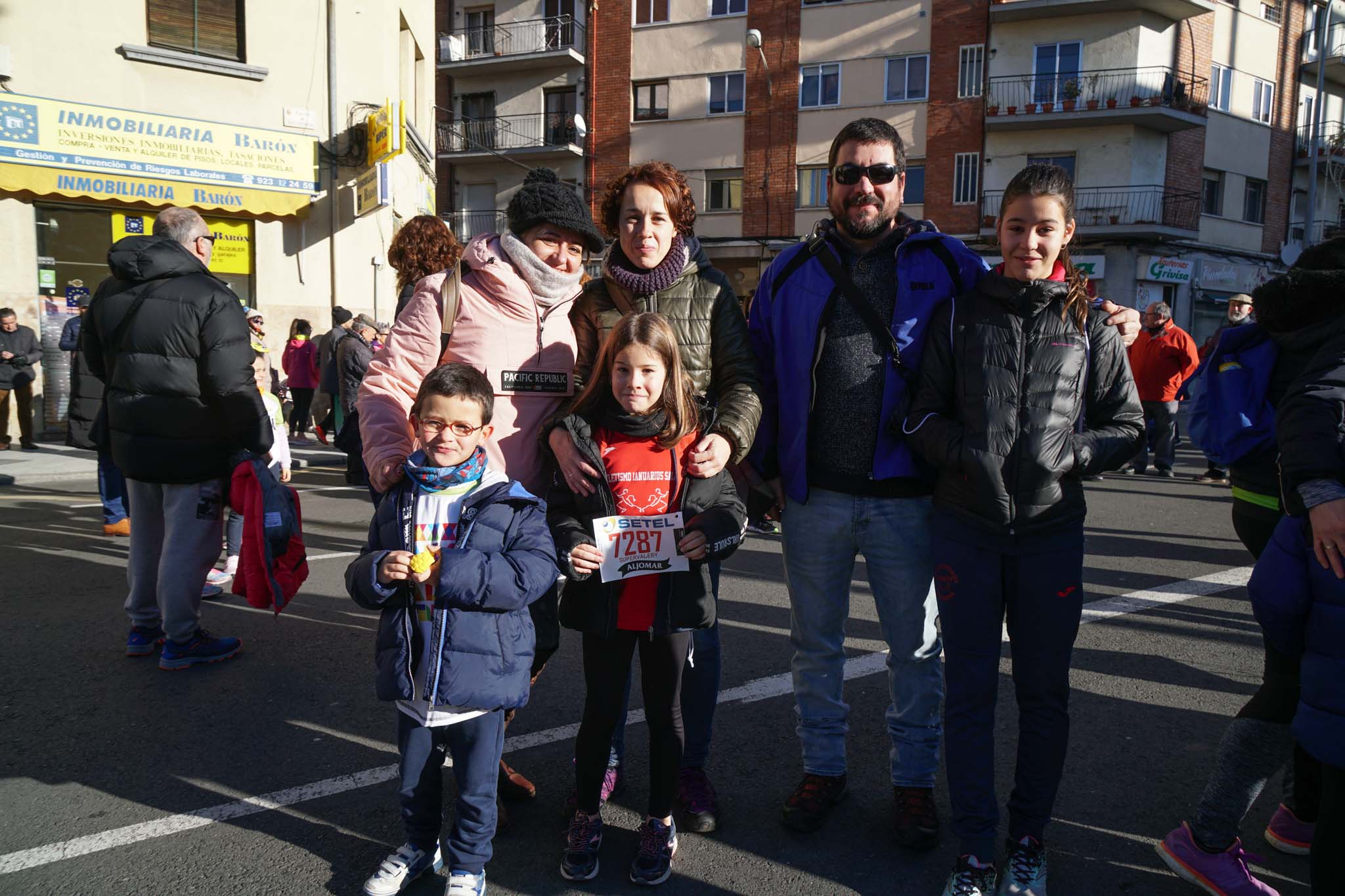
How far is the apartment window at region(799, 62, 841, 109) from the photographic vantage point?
27.7m

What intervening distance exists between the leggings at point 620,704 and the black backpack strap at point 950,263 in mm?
1440

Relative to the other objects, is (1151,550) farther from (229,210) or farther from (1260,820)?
(229,210)

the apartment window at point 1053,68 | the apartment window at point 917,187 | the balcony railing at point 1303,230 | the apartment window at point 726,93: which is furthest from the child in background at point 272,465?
the balcony railing at point 1303,230

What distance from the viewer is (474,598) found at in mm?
2572

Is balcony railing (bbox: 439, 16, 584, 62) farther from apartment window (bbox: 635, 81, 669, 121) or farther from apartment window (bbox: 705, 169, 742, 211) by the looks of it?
apartment window (bbox: 705, 169, 742, 211)

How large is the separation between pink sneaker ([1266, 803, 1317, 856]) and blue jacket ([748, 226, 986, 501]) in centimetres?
164

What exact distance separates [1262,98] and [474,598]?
109ft

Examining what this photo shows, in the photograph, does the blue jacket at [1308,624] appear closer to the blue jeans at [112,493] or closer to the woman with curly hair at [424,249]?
the woman with curly hair at [424,249]

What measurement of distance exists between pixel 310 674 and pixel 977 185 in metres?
25.7

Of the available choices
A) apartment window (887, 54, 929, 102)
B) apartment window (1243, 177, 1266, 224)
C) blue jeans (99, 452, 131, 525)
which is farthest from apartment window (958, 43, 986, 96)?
blue jeans (99, 452, 131, 525)

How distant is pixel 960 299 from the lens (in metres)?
2.84

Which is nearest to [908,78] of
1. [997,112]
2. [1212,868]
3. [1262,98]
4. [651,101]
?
[997,112]

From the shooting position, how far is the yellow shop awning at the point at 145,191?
40.3 feet

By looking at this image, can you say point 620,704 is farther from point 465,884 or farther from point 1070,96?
point 1070,96
